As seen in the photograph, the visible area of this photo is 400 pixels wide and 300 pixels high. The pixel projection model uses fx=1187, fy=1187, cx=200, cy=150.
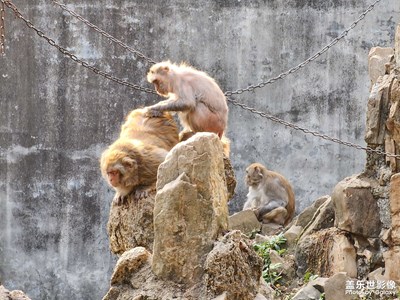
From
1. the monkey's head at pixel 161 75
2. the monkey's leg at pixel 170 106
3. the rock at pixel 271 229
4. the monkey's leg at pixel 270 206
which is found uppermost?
the monkey's head at pixel 161 75

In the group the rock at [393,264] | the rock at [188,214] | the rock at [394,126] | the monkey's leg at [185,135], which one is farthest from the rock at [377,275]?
the rock at [188,214]

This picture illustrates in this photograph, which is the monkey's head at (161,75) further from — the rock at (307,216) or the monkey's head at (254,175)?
the monkey's head at (254,175)

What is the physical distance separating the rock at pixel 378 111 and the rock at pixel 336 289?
148 centimetres

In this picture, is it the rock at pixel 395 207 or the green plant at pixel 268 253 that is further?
the green plant at pixel 268 253

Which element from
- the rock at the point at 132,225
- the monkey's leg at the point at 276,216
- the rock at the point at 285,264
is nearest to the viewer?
the rock at the point at 132,225

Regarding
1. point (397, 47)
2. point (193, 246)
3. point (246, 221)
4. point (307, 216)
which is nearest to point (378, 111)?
point (397, 47)

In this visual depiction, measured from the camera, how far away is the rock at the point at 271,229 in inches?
549

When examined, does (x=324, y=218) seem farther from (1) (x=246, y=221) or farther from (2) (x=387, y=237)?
(1) (x=246, y=221)

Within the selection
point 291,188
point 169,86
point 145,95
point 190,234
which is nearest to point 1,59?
point 145,95

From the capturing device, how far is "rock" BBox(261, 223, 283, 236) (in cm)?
1396

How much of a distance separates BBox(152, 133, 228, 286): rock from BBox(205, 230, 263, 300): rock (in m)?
0.12

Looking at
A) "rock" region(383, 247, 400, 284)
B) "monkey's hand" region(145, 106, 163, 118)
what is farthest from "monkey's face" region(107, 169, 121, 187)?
"rock" region(383, 247, 400, 284)

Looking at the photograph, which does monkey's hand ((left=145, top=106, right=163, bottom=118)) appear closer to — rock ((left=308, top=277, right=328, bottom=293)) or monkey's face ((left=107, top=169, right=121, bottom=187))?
monkey's face ((left=107, top=169, right=121, bottom=187))

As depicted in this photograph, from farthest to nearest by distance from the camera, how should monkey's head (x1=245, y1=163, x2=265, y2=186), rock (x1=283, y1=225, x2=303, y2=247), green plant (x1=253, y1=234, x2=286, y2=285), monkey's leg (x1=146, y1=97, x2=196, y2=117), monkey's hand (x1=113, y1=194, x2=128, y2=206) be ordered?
monkey's head (x1=245, y1=163, x2=265, y2=186)
rock (x1=283, y1=225, x2=303, y2=247)
green plant (x1=253, y1=234, x2=286, y2=285)
monkey's leg (x1=146, y1=97, x2=196, y2=117)
monkey's hand (x1=113, y1=194, x2=128, y2=206)
